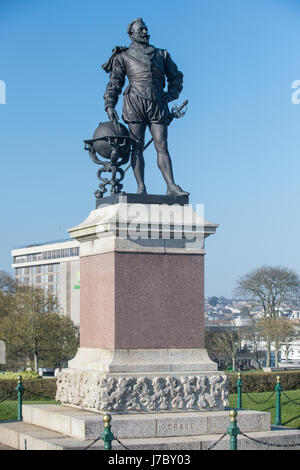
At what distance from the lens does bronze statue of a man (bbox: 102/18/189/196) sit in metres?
12.9

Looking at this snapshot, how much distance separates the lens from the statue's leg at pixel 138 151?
510 inches

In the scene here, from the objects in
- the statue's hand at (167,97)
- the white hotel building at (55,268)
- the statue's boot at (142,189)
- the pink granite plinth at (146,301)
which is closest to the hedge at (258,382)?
the pink granite plinth at (146,301)

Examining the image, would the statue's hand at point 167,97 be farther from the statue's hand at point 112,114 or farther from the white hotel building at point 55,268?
the white hotel building at point 55,268

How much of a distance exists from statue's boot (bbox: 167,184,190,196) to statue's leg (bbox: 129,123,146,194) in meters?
0.44

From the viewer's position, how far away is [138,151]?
1300cm

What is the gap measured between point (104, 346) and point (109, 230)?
5.70 feet

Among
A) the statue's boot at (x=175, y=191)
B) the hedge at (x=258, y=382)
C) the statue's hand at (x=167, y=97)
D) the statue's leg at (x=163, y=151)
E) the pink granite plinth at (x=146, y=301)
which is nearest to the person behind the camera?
the pink granite plinth at (x=146, y=301)

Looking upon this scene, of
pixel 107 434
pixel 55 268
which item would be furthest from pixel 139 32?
Answer: pixel 55 268

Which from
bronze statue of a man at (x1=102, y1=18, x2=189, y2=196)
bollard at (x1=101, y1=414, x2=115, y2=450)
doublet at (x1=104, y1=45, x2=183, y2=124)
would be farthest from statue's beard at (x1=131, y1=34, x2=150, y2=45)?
bollard at (x1=101, y1=414, x2=115, y2=450)

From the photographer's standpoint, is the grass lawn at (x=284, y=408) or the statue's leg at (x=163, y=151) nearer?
the statue's leg at (x=163, y=151)

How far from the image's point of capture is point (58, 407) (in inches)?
489

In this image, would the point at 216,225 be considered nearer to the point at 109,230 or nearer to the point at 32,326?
the point at 109,230

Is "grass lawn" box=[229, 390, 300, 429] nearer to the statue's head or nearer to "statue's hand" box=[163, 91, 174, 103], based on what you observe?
"statue's hand" box=[163, 91, 174, 103]

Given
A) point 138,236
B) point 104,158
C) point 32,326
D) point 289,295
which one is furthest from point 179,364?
point 289,295
